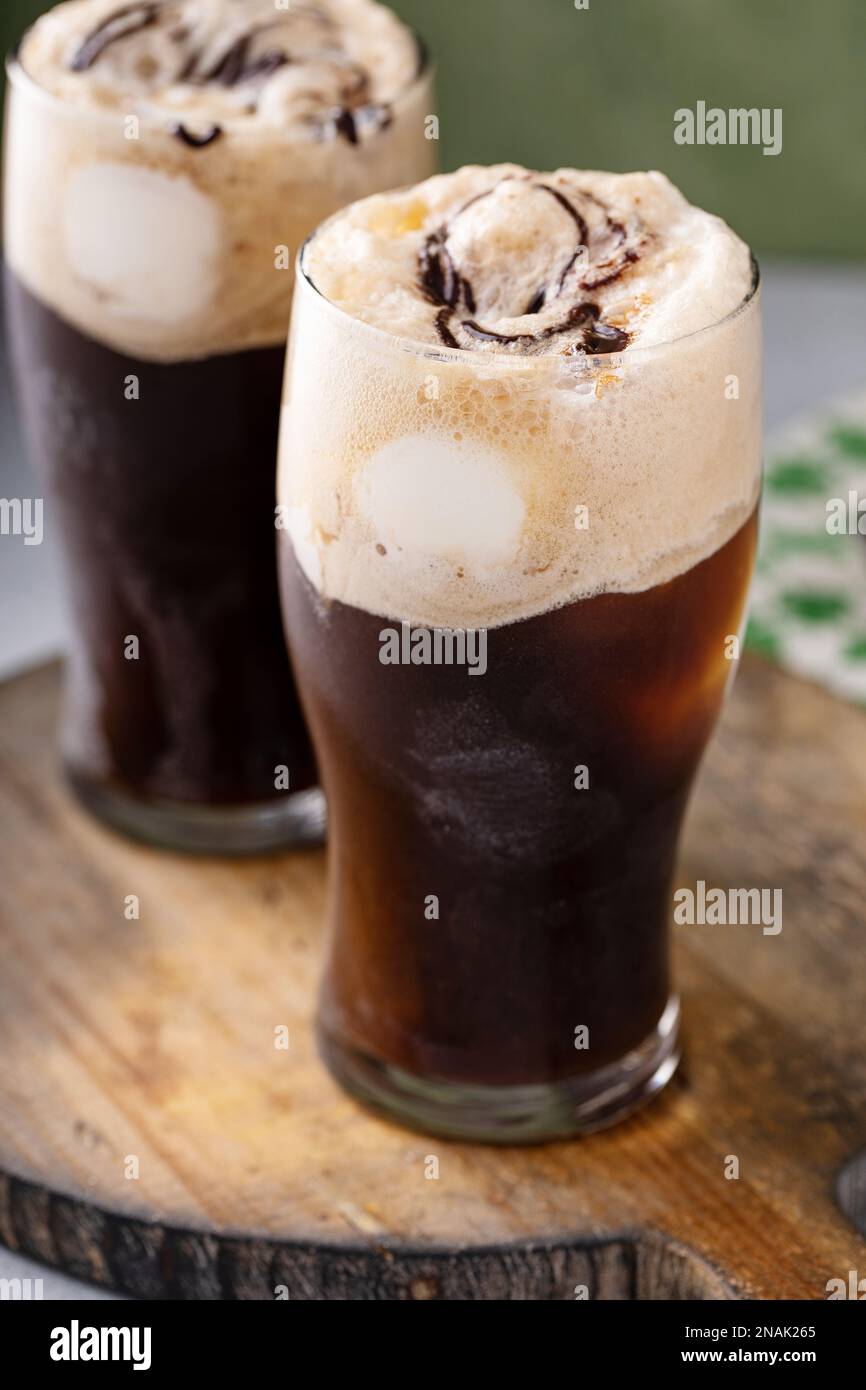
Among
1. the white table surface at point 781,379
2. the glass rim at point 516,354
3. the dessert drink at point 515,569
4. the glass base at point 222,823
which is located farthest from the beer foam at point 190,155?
the white table surface at point 781,379

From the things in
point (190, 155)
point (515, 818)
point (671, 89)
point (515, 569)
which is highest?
point (671, 89)

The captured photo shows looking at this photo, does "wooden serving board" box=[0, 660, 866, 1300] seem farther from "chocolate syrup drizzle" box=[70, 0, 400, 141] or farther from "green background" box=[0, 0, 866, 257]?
"green background" box=[0, 0, 866, 257]

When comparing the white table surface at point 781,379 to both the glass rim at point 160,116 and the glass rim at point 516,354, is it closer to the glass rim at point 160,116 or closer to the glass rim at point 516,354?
the glass rim at point 160,116

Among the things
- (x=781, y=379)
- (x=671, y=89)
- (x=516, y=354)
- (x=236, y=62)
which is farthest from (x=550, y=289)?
(x=671, y=89)

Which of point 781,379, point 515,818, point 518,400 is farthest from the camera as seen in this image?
point 781,379

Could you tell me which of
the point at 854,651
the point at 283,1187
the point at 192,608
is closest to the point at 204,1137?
the point at 283,1187

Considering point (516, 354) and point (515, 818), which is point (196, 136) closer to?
point (516, 354)
